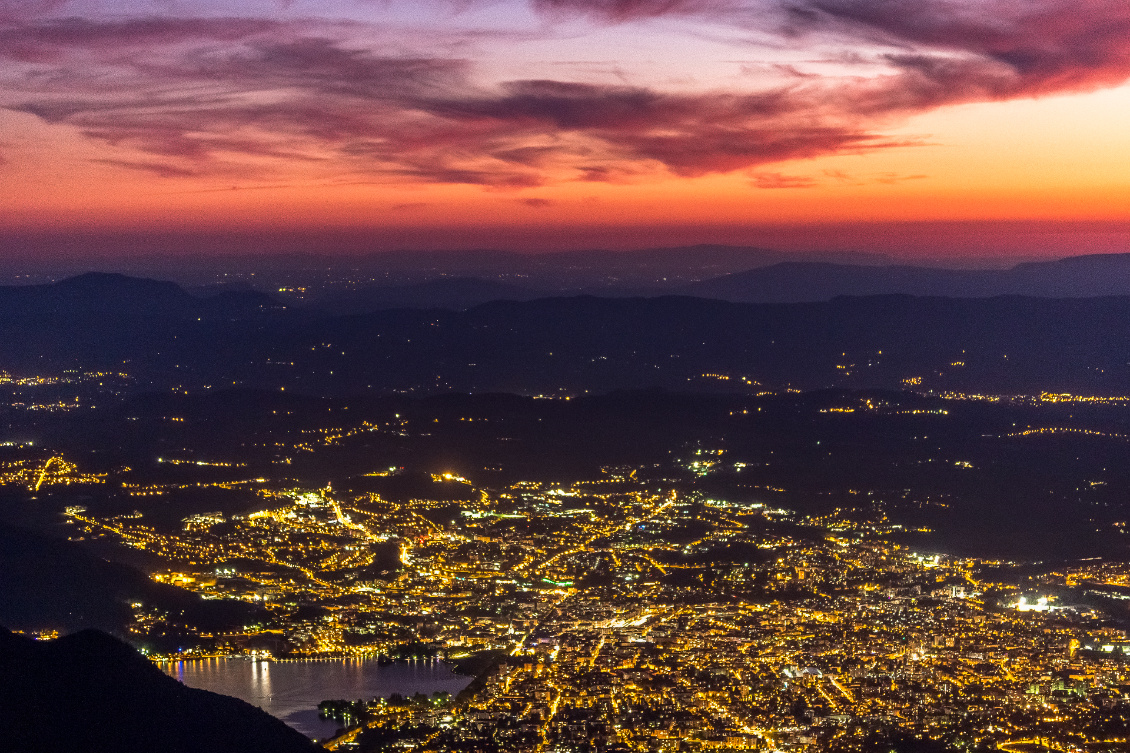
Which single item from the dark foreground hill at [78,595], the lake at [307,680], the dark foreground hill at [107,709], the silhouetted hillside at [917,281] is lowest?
the lake at [307,680]

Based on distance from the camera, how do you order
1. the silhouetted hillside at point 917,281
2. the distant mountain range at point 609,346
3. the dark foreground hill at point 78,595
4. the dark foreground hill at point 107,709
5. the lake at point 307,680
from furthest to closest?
the silhouetted hillside at point 917,281 → the distant mountain range at point 609,346 → the dark foreground hill at point 78,595 → the lake at point 307,680 → the dark foreground hill at point 107,709

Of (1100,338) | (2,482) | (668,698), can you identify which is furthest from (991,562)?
(1100,338)

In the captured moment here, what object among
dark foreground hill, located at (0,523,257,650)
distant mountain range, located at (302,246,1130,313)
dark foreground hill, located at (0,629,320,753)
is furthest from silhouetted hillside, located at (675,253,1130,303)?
dark foreground hill, located at (0,629,320,753)

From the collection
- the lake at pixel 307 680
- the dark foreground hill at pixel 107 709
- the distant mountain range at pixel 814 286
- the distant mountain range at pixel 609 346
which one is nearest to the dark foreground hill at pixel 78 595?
the lake at pixel 307 680

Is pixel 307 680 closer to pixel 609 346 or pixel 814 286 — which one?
pixel 609 346

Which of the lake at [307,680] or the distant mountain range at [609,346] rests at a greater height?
the distant mountain range at [609,346]

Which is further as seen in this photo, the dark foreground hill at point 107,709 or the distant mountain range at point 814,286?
the distant mountain range at point 814,286

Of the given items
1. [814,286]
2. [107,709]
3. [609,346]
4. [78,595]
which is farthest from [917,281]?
[107,709]

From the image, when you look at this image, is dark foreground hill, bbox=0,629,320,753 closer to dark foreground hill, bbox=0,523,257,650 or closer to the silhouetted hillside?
dark foreground hill, bbox=0,523,257,650

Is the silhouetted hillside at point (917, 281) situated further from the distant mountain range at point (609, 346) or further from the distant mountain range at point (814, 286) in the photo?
the distant mountain range at point (609, 346)
